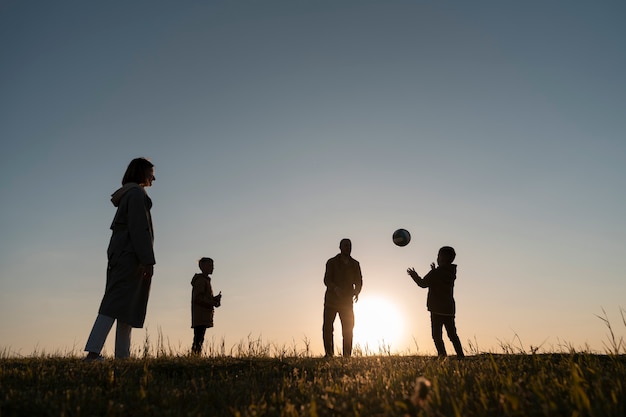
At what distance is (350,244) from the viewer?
1221 cm

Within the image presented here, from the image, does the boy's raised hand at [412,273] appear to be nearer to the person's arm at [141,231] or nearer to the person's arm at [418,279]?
the person's arm at [418,279]

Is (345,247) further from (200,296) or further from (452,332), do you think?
(200,296)

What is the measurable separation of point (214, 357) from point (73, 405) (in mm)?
3549

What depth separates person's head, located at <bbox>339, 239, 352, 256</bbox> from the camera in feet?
39.9

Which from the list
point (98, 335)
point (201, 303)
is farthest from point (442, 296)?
point (98, 335)

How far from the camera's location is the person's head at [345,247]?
12164 millimetres

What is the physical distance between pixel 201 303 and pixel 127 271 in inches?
150

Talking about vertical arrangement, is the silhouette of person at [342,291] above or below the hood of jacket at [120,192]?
below

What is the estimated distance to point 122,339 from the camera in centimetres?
779

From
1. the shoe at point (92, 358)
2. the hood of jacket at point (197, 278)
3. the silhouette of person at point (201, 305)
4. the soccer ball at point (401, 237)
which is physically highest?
the soccer ball at point (401, 237)

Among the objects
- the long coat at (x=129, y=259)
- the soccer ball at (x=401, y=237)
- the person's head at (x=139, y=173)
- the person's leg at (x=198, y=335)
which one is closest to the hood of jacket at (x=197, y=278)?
the person's leg at (x=198, y=335)

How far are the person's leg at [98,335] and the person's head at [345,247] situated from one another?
5.82 m

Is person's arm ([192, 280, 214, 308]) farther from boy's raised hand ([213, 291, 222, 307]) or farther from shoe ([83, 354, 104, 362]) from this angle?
shoe ([83, 354, 104, 362])

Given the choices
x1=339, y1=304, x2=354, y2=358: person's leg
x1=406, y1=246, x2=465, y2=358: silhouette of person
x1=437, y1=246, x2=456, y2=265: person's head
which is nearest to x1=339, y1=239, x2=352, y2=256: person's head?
x1=339, y1=304, x2=354, y2=358: person's leg
